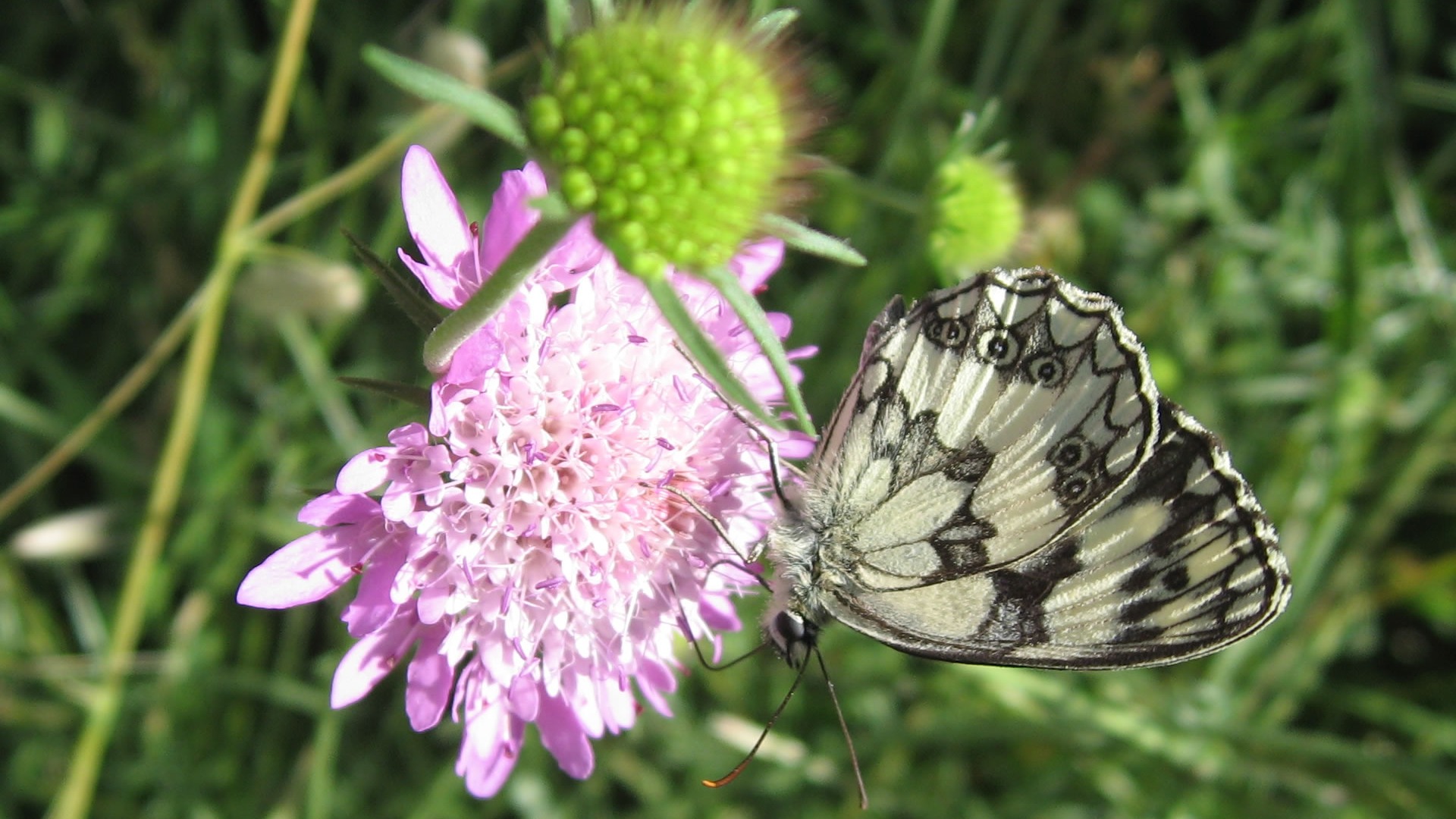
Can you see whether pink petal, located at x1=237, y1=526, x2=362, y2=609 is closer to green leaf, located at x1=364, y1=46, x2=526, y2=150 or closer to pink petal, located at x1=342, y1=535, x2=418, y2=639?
pink petal, located at x1=342, y1=535, x2=418, y2=639

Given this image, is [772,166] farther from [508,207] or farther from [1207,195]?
[1207,195]

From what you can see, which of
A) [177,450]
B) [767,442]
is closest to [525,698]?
[767,442]

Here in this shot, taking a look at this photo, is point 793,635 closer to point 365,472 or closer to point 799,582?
point 799,582

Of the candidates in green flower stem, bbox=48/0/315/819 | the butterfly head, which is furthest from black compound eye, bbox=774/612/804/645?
green flower stem, bbox=48/0/315/819

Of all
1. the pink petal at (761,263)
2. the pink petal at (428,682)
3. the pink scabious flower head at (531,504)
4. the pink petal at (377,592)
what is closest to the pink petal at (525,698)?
the pink scabious flower head at (531,504)

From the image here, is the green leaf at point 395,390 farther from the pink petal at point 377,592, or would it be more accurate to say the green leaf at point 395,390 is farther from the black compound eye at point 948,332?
the black compound eye at point 948,332
